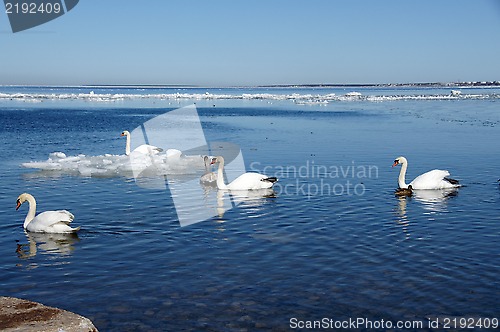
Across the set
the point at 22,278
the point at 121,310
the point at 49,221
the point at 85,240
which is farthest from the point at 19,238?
the point at 121,310

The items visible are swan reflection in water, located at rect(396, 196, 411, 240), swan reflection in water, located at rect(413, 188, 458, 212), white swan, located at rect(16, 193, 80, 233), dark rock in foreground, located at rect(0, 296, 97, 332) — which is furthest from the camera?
swan reflection in water, located at rect(413, 188, 458, 212)

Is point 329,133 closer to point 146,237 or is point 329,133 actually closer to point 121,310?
point 146,237

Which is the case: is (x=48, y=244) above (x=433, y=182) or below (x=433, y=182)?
above

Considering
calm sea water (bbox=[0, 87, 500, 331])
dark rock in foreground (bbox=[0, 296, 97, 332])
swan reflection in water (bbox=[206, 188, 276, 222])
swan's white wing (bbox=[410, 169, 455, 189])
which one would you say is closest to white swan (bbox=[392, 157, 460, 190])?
swan's white wing (bbox=[410, 169, 455, 189])

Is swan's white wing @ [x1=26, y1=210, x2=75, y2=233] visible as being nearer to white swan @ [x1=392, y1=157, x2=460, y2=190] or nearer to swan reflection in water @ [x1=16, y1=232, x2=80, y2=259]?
swan reflection in water @ [x1=16, y1=232, x2=80, y2=259]

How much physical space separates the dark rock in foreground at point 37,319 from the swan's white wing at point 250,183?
948 cm

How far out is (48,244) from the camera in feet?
34.7

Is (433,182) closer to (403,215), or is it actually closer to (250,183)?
(403,215)

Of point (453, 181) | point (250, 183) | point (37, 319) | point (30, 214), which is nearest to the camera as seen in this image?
point (37, 319)

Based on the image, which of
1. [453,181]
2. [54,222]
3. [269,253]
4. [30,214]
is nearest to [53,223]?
[54,222]

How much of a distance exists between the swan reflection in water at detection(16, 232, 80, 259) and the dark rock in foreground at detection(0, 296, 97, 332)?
3.98 m

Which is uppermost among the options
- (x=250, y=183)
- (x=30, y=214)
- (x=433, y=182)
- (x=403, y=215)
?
(x=30, y=214)

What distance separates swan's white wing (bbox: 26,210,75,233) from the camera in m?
10.9

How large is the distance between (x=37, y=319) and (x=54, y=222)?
18.1 ft
